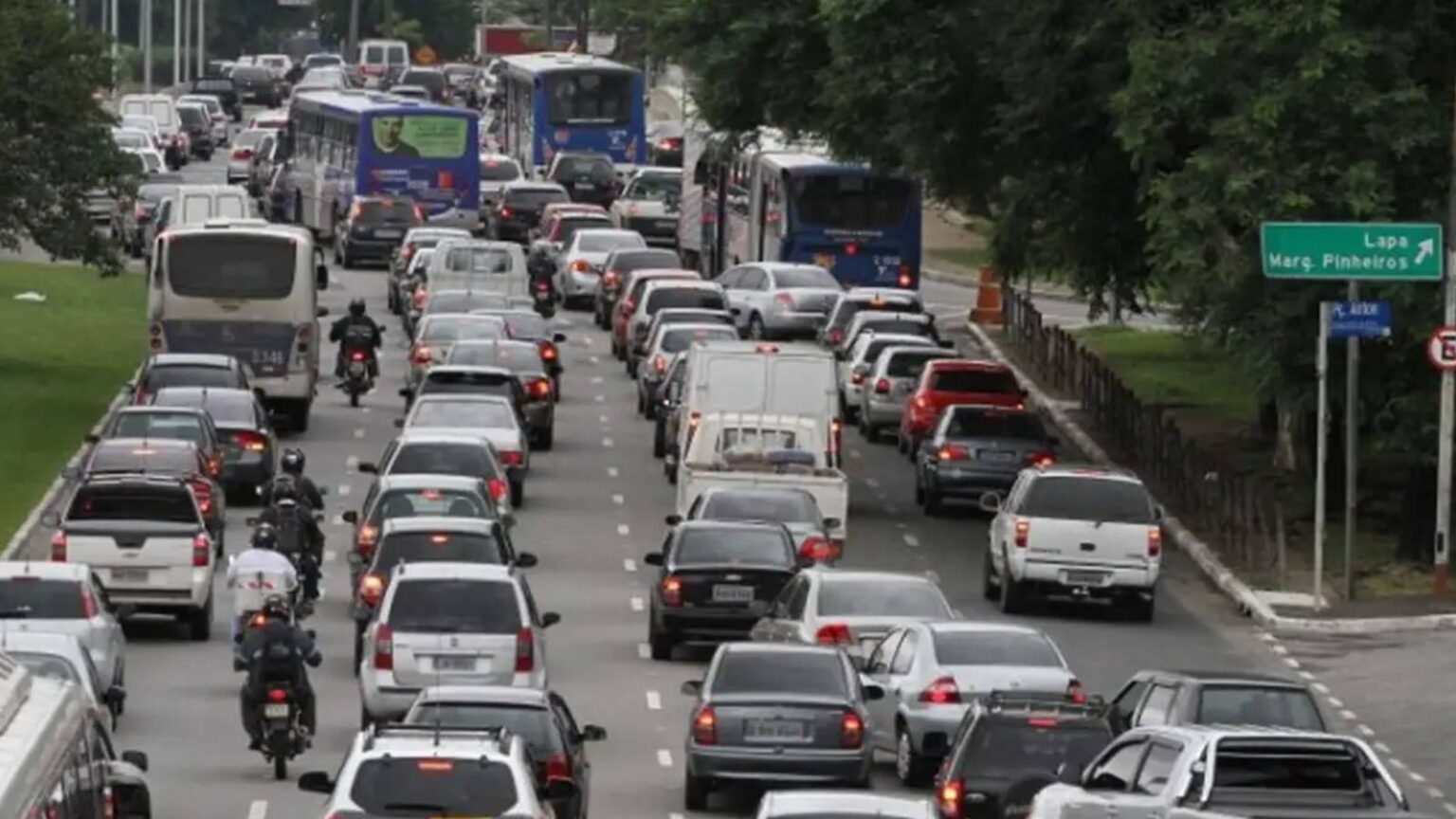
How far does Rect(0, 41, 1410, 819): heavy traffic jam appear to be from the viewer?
2495cm

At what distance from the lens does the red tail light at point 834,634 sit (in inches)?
1390

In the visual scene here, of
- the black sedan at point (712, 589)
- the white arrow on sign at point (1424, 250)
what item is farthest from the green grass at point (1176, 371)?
the black sedan at point (712, 589)

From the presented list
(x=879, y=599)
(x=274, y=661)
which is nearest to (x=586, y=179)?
(x=879, y=599)

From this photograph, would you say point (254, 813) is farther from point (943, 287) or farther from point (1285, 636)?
point (943, 287)

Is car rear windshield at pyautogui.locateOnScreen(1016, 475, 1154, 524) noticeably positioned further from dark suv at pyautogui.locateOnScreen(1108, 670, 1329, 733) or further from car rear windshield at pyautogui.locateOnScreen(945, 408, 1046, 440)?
dark suv at pyautogui.locateOnScreen(1108, 670, 1329, 733)

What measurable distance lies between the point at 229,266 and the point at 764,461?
1393 cm

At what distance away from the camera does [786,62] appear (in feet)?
180

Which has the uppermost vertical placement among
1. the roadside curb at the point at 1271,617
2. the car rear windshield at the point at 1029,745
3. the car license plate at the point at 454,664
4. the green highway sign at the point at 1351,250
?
the green highway sign at the point at 1351,250

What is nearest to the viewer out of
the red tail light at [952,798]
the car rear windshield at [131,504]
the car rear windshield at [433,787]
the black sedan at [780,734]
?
the car rear windshield at [433,787]

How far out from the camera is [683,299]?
213 feet

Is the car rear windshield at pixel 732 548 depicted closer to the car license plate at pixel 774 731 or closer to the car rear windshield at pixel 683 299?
the car license plate at pixel 774 731

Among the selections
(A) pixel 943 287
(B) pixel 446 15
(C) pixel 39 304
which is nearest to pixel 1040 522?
(C) pixel 39 304

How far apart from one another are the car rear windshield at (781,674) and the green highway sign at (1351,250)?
43.7 feet

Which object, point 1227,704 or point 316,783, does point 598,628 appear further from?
point 316,783
